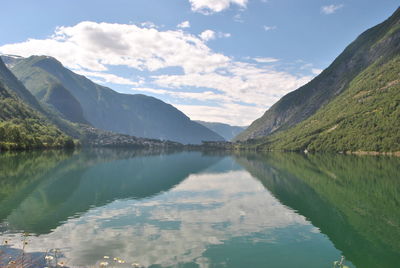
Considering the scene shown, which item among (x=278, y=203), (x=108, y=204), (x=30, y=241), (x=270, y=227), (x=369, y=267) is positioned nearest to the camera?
(x=369, y=267)

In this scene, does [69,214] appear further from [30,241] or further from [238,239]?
[238,239]

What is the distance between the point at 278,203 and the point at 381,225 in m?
16.5

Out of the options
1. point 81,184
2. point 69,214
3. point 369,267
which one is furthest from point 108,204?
point 369,267

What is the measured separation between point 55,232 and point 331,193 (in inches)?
1935

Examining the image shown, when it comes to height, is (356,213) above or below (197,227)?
above

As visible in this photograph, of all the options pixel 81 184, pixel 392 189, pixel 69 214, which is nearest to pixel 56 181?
pixel 81 184

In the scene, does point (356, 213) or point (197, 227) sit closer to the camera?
point (197, 227)

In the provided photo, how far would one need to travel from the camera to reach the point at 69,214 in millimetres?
38312

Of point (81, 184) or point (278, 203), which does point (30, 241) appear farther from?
point (81, 184)

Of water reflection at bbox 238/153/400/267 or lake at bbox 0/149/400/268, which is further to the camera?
water reflection at bbox 238/153/400/267

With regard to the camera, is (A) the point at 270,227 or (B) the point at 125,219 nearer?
(A) the point at 270,227

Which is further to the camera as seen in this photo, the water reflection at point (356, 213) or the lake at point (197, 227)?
the water reflection at point (356, 213)

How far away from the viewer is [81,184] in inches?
2603

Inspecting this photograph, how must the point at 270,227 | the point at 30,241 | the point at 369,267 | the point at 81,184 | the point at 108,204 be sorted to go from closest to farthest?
the point at 369,267 → the point at 30,241 → the point at 270,227 → the point at 108,204 → the point at 81,184
